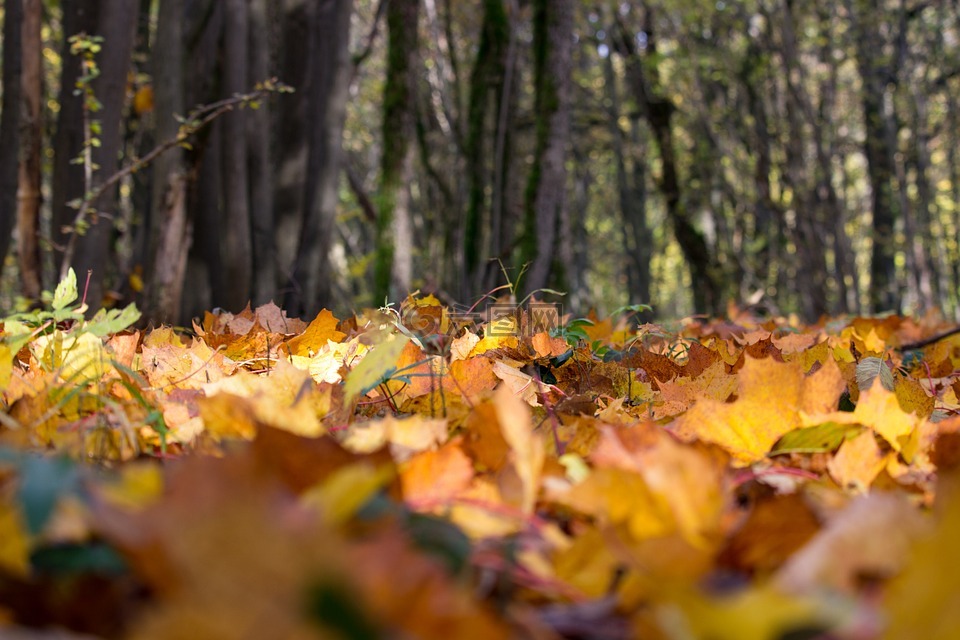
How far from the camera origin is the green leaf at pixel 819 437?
84 centimetres

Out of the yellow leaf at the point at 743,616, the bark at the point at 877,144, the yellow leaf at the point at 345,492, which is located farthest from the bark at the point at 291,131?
the bark at the point at 877,144

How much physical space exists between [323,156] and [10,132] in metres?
1.51

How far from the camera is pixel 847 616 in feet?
1.32

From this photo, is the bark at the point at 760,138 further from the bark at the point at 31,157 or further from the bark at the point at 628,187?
the bark at the point at 31,157

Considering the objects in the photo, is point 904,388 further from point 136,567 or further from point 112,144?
point 112,144

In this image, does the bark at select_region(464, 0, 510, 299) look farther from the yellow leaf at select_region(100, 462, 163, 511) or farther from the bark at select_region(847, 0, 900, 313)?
the yellow leaf at select_region(100, 462, 163, 511)

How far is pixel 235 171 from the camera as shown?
12.5 feet

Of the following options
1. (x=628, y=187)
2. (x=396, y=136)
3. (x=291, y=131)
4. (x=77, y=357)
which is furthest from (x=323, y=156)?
(x=628, y=187)

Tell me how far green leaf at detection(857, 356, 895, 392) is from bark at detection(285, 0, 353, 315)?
3112 mm

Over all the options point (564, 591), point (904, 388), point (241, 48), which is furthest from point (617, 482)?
point (241, 48)

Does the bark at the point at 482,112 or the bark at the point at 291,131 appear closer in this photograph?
the bark at the point at 291,131

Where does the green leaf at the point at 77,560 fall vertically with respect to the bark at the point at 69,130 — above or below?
below

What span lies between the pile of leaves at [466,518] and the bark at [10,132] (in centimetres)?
274

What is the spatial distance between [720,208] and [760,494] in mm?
10849
